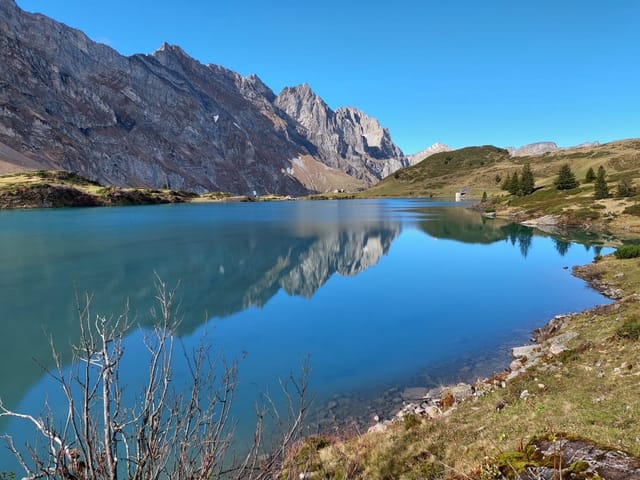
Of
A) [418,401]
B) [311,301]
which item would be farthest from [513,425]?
[311,301]

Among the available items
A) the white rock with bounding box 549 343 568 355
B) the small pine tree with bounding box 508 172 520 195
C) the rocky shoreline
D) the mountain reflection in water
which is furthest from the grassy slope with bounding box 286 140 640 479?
the small pine tree with bounding box 508 172 520 195

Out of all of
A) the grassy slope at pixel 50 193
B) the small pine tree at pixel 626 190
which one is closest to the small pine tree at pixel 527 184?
the small pine tree at pixel 626 190

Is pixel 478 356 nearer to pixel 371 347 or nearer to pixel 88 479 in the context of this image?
pixel 371 347

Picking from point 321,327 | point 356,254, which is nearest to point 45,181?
point 356,254

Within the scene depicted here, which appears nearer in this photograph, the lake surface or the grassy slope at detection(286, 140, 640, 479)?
the grassy slope at detection(286, 140, 640, 479)

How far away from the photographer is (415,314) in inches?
1187

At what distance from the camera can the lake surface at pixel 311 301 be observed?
20.1 m

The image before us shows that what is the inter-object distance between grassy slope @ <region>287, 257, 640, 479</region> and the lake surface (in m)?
4.56

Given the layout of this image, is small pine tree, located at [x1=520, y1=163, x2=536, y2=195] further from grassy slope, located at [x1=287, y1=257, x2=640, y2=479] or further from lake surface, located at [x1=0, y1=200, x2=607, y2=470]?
grassy slope, located at [x1=287, y1=257, x2=640, y2=479]

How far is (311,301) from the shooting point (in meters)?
34.6

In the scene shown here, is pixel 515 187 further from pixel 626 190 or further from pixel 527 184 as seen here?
pixel 626 190

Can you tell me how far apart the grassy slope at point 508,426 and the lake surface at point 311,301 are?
180 inches

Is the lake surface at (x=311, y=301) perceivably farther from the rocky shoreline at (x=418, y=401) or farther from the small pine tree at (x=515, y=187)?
the small pine tree at (x=515, y=187)

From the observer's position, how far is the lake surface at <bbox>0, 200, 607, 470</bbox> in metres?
20.1
